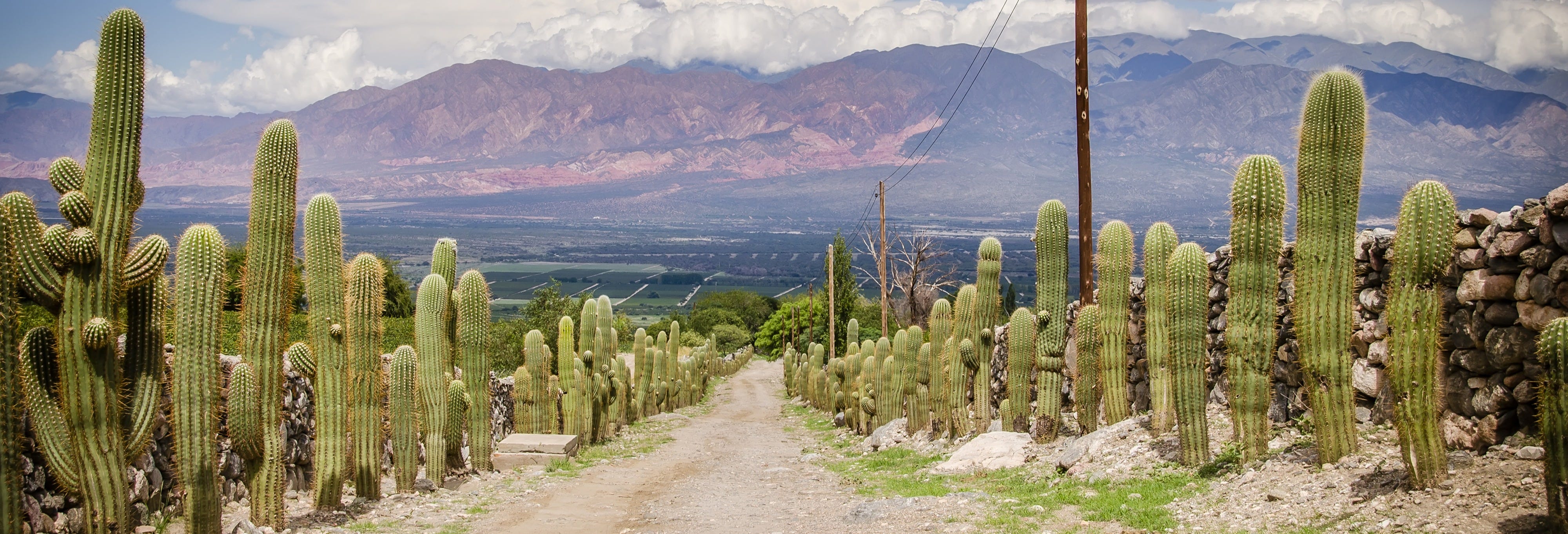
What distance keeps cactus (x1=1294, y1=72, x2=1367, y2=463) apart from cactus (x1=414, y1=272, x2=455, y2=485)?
28.7 ft

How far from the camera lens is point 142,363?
7.51m

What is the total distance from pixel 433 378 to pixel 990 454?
6.69 m

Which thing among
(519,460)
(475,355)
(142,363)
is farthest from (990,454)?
(142,363)

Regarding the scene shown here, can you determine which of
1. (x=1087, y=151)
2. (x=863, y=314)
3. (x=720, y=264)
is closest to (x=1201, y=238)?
(x=863, y=314)

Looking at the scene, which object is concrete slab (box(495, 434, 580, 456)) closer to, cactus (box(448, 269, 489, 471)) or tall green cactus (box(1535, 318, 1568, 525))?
cactus (box(448, 269, 489, 471))

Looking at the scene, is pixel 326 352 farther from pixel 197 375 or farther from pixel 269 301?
pixel 197 375

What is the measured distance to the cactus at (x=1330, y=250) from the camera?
27.2ft

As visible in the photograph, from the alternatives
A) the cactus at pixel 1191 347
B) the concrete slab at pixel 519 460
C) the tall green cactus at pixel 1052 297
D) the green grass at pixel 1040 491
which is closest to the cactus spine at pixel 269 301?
the concrete slab at pixel 519 460

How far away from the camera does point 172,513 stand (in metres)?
8.68

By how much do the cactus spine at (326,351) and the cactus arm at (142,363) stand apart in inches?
74.9

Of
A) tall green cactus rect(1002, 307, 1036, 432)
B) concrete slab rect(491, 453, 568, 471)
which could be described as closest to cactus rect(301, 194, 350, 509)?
concrete slab rect(491, 453, 568, 471)

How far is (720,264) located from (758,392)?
133414 mm

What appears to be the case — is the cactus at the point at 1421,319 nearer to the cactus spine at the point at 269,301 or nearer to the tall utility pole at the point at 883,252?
the cactus spine at the point at 269,301

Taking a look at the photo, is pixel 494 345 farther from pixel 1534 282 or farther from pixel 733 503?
pixel 1534 282
